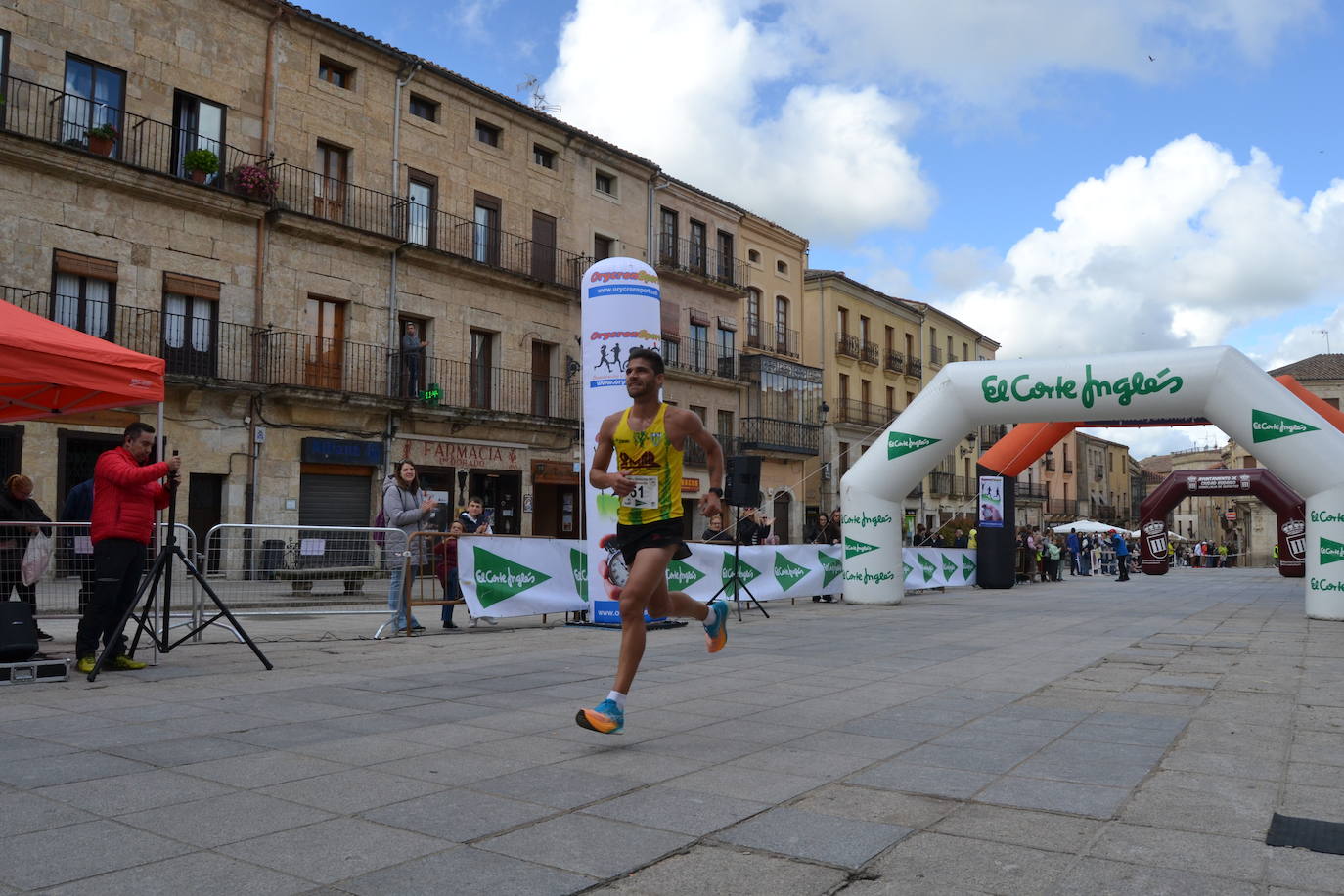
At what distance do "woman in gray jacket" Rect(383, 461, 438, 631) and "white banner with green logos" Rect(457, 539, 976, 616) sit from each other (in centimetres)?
48

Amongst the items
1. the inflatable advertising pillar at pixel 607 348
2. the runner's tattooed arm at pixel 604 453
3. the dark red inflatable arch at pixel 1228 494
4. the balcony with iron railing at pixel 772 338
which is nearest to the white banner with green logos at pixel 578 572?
the inflatable advertising pillar at pixel 607 348

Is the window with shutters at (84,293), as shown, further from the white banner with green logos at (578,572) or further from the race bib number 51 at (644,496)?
the race bib number 51 at (644,496)

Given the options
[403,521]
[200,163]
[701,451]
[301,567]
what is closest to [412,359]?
[200,163]

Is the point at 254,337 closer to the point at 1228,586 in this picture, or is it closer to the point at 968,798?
the point at 968,798

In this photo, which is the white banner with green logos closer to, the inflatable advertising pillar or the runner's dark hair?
the inflatable advertising pillar

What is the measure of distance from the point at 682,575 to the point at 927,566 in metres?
9.34

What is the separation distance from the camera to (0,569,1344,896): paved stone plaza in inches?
119

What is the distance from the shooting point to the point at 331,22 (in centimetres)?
2339

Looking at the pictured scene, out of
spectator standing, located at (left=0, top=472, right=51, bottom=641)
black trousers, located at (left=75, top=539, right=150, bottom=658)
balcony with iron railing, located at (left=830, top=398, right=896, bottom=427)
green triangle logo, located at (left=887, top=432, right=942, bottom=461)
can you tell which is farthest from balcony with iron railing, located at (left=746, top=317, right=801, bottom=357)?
black trousers, located at (left=75, top=539, right=150, bottom=658)

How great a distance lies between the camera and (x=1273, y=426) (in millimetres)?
13672

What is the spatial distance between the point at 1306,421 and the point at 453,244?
19.6 m

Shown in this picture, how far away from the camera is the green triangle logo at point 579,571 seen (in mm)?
12062


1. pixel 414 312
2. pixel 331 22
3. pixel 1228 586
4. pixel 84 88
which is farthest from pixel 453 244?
pixel 1228 586

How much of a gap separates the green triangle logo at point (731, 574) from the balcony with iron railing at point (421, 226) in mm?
13552
